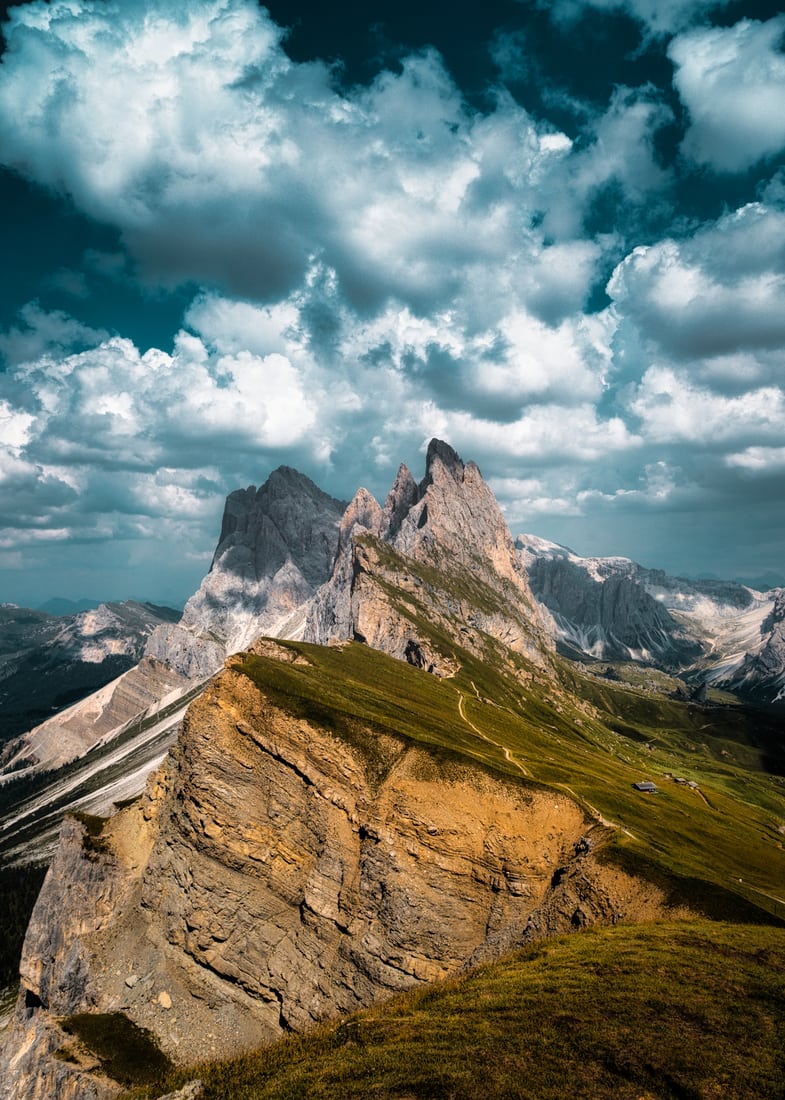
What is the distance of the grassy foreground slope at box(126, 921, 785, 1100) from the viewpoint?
21.8 metres

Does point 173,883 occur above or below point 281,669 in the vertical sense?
below

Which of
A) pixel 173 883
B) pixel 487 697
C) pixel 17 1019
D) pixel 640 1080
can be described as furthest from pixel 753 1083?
pixel 487 697

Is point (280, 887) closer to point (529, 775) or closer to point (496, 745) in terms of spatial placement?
point (529, 775)

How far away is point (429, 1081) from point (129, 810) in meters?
74.6

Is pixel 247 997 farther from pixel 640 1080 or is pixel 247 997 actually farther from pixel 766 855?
pixel 766 855

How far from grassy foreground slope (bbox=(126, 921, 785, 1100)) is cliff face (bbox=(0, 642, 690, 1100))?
19.1m

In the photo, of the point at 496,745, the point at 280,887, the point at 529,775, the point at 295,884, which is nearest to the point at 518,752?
the point at 496,745

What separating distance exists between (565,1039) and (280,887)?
50779mm

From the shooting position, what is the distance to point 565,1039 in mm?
25109

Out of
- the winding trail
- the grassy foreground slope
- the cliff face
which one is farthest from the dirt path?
the grassy foreground slope

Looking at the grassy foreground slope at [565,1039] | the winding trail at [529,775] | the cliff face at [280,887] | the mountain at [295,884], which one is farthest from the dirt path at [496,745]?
the grassy foreground slope at [565,1039]

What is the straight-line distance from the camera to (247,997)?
210ft

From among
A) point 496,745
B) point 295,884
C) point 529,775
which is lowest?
point 295,884

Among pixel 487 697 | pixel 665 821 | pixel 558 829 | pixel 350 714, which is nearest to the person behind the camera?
pixel 558 829
